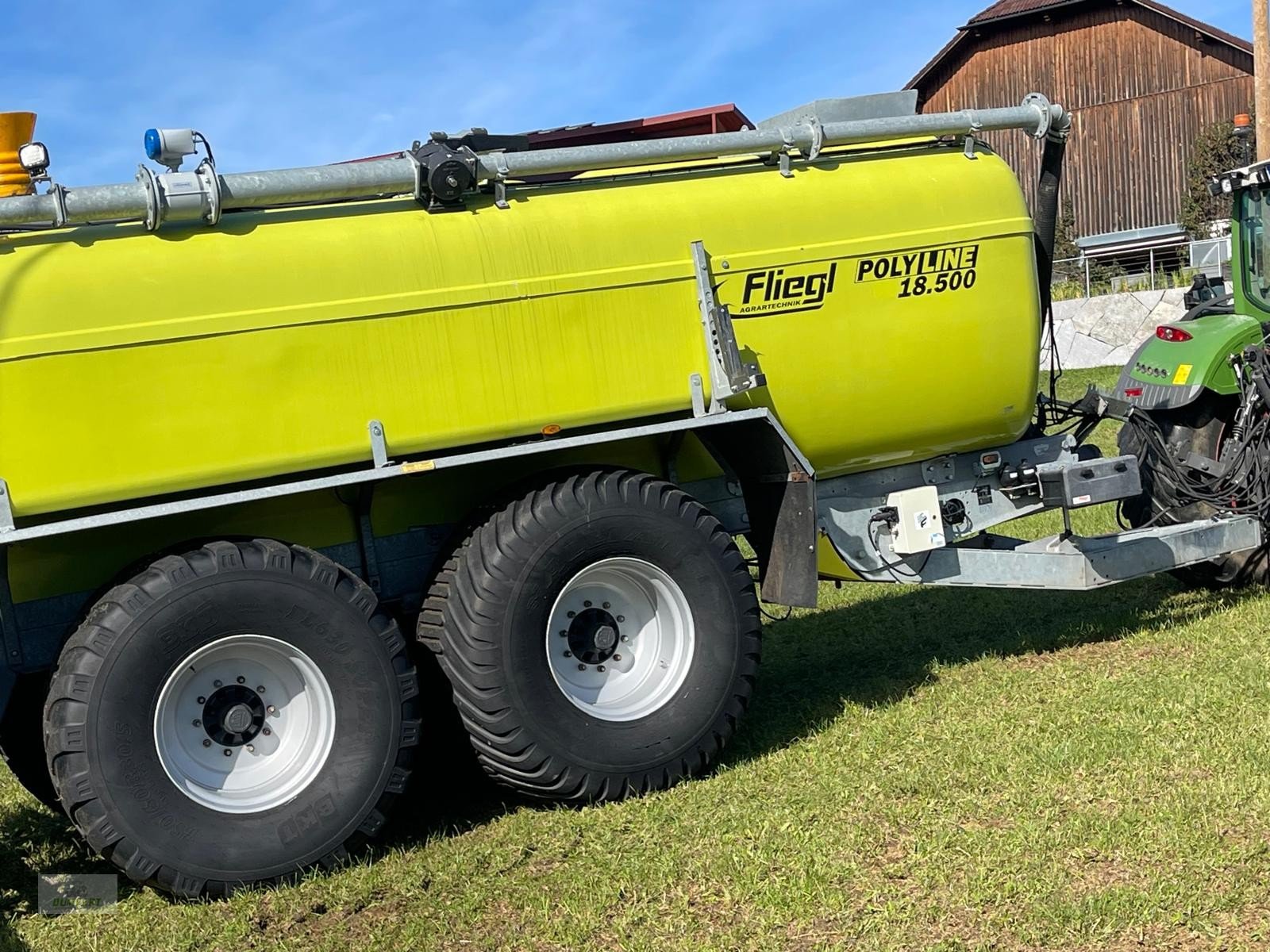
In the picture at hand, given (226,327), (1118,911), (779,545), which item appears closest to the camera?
(1118,911)

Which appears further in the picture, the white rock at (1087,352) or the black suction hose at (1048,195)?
the white rock at (1087,352)

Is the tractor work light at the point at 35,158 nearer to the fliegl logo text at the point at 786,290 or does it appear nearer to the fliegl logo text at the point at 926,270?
the fliegl logo text at the point at 786,290

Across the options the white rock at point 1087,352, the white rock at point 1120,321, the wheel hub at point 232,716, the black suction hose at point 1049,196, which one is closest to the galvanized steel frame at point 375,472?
the wheel hub at point 232,716

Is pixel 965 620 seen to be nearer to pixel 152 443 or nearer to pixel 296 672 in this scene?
pixel 296 672

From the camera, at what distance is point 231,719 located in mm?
4957

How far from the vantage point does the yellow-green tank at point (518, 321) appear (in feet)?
15.7

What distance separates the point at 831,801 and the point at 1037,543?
2.47 metres

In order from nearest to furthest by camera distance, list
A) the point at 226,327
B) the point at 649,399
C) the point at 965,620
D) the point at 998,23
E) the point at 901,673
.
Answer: the point at 226,327
the point at 649,399
the point at 901,673
the point at 965,620
the point at 998,23

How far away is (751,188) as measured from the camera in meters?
5.98

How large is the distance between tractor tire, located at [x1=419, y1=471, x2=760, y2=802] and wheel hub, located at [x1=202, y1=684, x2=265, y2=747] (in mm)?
724

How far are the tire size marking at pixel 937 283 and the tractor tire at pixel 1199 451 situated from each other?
2.21 meters

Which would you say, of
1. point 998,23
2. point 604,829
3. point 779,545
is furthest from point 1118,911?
point 998,23

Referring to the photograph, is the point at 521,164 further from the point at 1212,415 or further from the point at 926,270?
the point at 1212,415

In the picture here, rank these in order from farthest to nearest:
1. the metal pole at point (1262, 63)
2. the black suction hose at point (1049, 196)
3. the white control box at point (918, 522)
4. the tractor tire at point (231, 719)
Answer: the metal pole at point (1262, 63) → the black suction hose at point (1049, 196) → the white control box at point (918, 522) → the tractor tire at point (231, 719)
